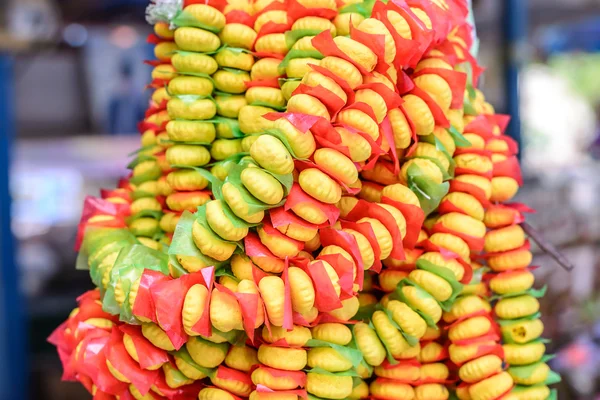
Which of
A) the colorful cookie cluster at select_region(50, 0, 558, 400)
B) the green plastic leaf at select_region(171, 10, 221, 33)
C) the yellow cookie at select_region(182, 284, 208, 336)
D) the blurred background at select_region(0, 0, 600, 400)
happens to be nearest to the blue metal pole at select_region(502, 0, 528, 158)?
the blurred background at select_region(0, 0, 600, 400)

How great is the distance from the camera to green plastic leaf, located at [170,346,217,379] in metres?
0.71

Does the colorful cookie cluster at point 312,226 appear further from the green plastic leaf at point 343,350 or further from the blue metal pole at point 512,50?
the blue metal pole at point 512,50

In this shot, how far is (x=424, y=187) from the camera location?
77 centimetres

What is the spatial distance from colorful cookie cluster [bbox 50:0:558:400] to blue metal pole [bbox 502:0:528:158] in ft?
6.09

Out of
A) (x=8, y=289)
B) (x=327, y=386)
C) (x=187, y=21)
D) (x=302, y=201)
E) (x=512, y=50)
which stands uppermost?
(x=512, y=50)

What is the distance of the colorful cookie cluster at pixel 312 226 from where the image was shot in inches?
25.8

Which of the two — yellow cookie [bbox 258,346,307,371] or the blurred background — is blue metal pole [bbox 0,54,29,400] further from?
yellow cookie [bbox 258,346,307,371]

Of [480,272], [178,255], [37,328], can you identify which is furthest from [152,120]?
[37,328]

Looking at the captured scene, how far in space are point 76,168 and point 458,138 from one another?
2.13 metres

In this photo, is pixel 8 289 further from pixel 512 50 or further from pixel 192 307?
pixel 512 50

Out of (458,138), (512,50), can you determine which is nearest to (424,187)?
(458,138)

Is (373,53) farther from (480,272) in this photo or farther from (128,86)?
(128,86)

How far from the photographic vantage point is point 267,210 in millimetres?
672

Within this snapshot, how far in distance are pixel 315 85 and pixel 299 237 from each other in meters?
0.16
